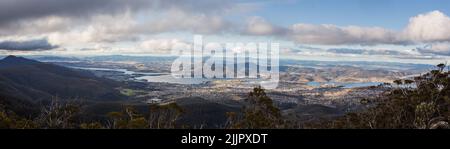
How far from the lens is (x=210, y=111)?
365ft
